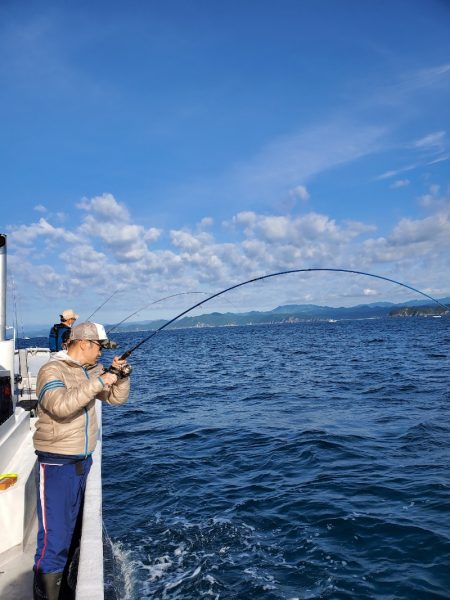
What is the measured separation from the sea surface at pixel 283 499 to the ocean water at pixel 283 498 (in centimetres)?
2

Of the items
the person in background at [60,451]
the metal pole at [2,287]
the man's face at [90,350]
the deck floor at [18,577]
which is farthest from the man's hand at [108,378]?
the metal pole at [2,287]

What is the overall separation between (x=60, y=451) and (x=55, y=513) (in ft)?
1.65

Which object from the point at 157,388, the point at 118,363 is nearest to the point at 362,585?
the point at 118,363

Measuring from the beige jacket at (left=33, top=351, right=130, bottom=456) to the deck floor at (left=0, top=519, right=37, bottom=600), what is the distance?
1.46m

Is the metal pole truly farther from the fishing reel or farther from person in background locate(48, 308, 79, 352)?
the fishing reel

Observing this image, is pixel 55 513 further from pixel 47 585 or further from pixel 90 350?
pixel 90 350

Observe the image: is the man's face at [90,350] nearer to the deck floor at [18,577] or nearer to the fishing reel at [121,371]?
the fishing reel at [121,371]

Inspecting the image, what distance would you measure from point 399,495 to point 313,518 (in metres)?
1.74

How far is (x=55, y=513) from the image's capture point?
3.67 metres

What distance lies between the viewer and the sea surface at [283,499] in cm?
561

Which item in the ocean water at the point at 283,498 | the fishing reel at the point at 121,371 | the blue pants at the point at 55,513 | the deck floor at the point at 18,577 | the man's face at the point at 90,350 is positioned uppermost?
the man's face at the point at 90,350

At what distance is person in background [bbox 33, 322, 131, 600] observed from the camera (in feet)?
11.6

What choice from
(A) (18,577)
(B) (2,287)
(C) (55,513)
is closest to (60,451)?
(C) (55,513)

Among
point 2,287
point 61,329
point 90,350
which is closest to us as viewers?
point 90,350
